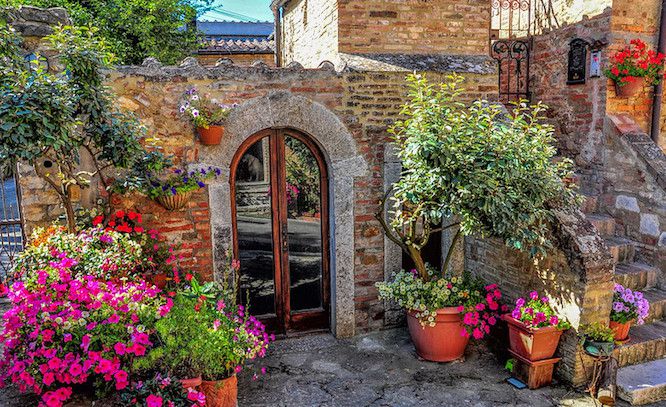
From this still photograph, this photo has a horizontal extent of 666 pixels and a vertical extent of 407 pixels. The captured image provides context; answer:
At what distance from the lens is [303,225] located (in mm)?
6031

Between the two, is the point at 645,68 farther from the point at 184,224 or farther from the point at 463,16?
the point at 184,224

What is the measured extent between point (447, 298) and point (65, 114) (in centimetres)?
387

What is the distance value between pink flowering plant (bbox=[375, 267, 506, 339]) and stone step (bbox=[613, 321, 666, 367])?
3.82 ft

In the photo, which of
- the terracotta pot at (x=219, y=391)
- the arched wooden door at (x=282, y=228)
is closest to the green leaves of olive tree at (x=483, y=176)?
the arched wooden door at (x=282, y=228)

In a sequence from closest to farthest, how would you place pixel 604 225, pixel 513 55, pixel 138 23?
1. pixel 604 225
2. pixel 513 55
3. pixel 138 23

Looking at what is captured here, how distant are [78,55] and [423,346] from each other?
4209 millimetres

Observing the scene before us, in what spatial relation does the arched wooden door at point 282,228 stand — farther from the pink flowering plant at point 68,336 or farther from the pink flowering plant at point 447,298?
the pink flowering plant at point 68,336

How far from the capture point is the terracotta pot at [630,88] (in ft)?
20.5

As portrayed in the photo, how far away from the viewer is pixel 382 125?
Answer: 586 cm

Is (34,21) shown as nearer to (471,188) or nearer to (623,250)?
(471,188)

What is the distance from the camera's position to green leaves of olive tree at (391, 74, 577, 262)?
4.68 meters

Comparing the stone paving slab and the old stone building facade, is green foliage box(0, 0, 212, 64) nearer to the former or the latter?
the old stone building facade

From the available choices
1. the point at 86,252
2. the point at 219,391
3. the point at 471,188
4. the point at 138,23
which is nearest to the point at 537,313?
the point at 471,188

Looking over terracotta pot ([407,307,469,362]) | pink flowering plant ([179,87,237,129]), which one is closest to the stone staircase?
terracotta pot ([407,307,469,362])
